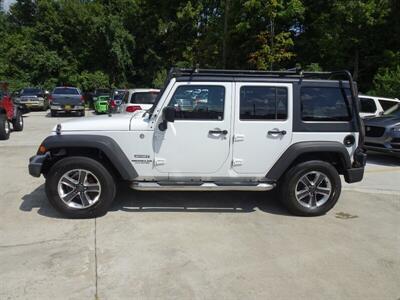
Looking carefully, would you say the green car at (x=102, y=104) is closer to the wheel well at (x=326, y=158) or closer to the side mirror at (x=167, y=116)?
the side mirror at (x=167, y=116)

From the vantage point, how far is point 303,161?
614 cm

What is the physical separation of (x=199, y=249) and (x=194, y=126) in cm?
168

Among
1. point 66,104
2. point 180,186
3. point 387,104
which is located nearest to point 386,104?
point 387,104

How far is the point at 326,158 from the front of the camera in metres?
6.27

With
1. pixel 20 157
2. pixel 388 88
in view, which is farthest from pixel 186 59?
pixel 20 157

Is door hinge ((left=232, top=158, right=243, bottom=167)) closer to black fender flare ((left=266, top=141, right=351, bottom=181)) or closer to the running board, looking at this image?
the running board

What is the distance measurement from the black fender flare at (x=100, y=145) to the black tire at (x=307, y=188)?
212 centimetres

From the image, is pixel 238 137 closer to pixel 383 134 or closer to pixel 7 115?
pixel 383 134

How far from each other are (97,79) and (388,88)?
85.5 ft

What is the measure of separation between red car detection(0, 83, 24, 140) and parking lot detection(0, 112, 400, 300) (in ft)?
22.5

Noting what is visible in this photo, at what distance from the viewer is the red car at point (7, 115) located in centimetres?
1340

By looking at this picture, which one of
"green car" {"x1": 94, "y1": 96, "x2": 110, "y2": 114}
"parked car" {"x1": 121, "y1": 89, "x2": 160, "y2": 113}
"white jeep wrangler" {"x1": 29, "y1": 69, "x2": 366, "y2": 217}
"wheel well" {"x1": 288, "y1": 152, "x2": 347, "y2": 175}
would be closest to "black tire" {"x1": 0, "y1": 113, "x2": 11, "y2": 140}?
"parked car" {"x1": 121, "y1": 89, "x2": 160, "y2": 113}

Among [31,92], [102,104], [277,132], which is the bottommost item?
[277,132]

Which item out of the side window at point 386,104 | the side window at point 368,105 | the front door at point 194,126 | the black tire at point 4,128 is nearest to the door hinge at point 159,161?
the front door at point 194,126
